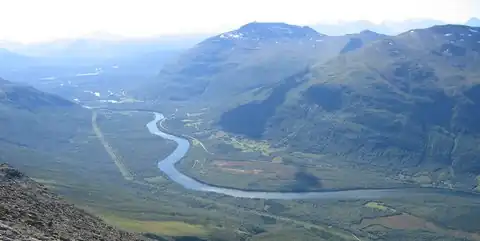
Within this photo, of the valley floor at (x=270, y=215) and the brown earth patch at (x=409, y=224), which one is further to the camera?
the brown earth patch at (x=409, y=224)

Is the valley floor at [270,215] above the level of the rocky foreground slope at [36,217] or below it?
below

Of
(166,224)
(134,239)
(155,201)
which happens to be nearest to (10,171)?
(134,239)

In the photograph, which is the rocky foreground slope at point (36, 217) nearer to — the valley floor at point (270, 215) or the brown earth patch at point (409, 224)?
the valley floor at point (270, 215)

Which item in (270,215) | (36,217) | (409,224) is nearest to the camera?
(36,217)

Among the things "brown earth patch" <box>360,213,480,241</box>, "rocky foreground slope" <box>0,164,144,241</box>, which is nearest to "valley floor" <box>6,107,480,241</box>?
"brown earth patch" <box>360,213,480,241</box>

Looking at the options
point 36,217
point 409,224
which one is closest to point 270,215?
point 409,224

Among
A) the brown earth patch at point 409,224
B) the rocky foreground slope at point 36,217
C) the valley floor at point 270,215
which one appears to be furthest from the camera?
the brown earth patch at point 409,224

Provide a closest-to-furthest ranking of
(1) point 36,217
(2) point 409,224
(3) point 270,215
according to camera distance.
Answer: (1) point 36,217 < (2) point 409,224 < (3) point 270,215

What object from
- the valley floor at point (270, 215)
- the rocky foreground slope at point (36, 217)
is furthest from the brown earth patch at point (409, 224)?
the rocky foreground slope at point (36, 217)

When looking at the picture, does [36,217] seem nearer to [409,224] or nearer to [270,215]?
[270,215]
